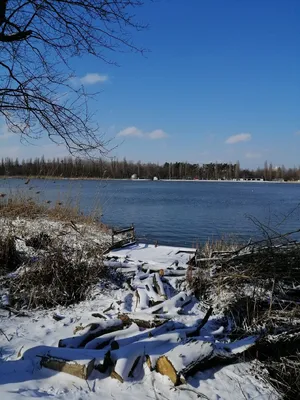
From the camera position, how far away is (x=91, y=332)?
3906mm

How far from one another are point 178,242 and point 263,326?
30.7ft

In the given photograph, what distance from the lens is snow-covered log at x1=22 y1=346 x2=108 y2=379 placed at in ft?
10.3

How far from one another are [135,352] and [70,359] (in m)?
0.61

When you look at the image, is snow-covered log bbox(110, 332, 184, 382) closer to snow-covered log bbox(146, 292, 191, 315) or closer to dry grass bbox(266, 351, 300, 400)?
snow-covered log bbox(146, 292, 191, 315)

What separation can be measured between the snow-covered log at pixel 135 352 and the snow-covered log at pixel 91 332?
520 millimetres

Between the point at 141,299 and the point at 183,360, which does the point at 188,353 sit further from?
the point at 141,299

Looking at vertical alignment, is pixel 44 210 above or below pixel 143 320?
above

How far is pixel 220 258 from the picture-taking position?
19.3ft

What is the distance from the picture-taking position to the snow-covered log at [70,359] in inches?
123

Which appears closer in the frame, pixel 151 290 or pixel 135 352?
pixel 135 352

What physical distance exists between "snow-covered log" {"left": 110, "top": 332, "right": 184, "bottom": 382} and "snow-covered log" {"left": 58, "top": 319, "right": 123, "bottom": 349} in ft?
1.71

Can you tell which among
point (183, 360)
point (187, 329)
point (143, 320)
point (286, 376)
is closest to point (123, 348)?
point (183, 360)

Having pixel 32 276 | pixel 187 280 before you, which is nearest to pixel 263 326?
pixel 187 280

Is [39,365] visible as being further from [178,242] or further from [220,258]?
[178,242]
